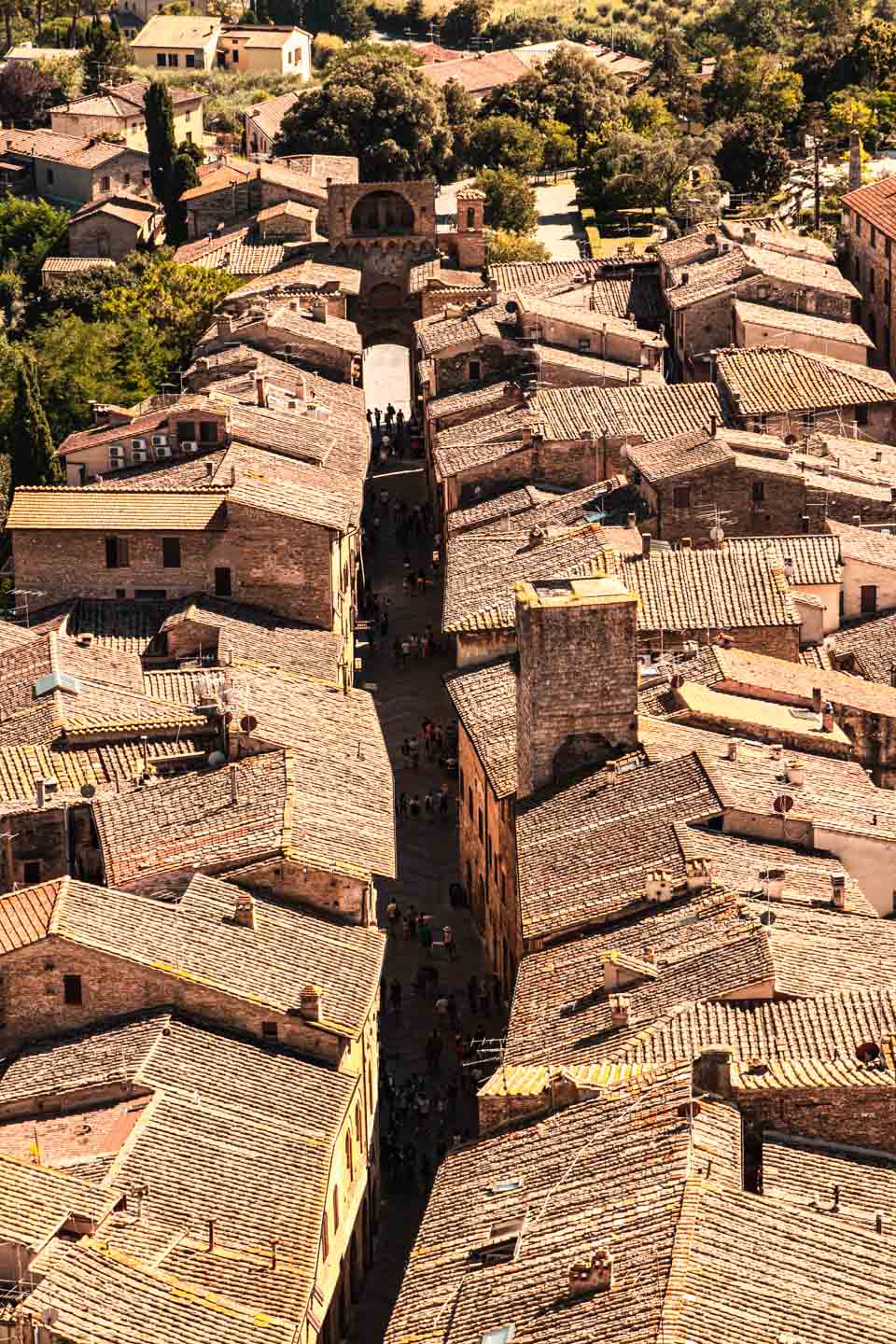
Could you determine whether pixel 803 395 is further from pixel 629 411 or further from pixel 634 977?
pixel 634 977

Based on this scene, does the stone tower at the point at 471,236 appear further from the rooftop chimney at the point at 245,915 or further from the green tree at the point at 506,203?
the rooftop chimney at the point at 245,915

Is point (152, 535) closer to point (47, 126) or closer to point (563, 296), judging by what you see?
point (563, 296)

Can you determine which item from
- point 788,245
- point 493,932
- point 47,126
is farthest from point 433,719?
→ point 47,126

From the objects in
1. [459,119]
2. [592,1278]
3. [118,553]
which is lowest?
[459,119]

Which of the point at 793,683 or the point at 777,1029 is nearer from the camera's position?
the point at 777,1029

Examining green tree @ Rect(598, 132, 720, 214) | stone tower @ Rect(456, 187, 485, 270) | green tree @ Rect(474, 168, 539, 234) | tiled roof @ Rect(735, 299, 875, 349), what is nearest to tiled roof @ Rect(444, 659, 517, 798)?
tiled roof @ Rect(735, 299, 875, 349)

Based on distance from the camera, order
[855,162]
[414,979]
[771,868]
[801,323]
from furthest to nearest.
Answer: [855,162], [801,323], [414,979], [771,868]

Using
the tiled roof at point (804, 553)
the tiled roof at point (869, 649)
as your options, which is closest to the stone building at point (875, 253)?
the tiled roof at point (804, 553)

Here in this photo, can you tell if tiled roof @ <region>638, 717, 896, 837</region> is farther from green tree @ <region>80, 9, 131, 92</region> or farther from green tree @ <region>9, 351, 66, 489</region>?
green tree @ <region>80, 9, 131, 92</region>

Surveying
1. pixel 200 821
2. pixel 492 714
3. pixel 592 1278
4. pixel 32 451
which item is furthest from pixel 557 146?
pixel 592 1278
